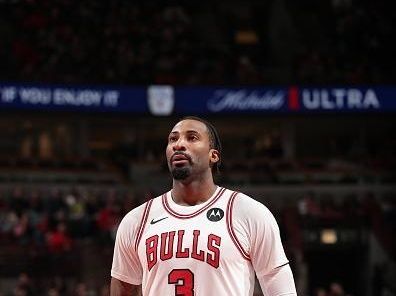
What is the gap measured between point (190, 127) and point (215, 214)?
43 cm

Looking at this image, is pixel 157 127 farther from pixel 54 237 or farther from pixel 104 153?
pixel 54 237

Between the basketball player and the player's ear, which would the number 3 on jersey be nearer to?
the basketball player

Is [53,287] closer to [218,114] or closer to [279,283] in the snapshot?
[218,114]

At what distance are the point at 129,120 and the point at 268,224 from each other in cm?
2064

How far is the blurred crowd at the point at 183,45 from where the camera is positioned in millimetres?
22234

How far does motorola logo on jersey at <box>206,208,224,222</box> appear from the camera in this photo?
14.0 feet

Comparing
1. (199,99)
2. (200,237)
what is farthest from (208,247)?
(199,99)

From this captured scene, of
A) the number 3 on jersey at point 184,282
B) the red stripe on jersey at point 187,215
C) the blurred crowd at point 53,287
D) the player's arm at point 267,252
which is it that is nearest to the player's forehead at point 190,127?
the red stripe on jersey at point 187,215

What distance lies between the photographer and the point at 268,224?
4.25 metres

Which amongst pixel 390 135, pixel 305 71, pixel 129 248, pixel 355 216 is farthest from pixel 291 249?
pixel 129 248

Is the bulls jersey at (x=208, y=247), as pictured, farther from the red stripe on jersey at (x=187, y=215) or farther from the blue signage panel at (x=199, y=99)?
the blue signage panel at (x=199, y=99)

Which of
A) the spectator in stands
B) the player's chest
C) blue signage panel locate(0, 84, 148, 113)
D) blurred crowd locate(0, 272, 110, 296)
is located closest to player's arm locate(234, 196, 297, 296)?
the player's chest

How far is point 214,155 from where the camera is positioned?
4.43 meters

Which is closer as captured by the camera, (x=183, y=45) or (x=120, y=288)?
→ (x=120, y=288)
